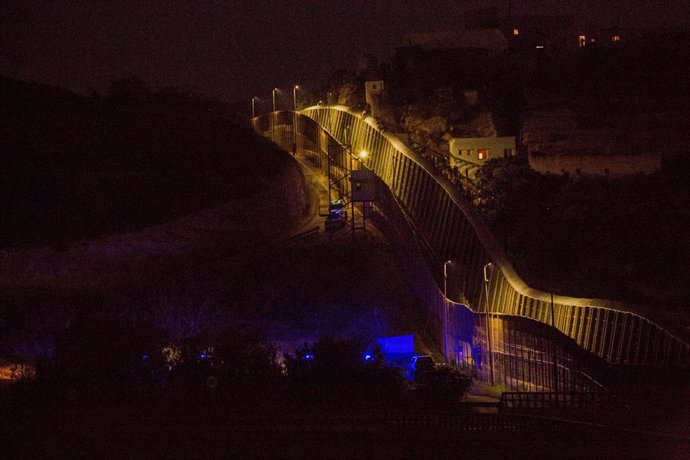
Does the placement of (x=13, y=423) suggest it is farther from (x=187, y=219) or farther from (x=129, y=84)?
(x=129, y=84)

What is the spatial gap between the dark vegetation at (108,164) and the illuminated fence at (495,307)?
8.25m

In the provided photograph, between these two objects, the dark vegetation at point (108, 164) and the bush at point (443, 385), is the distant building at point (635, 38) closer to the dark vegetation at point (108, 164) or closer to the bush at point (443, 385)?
the dark vegetation at point (108, 164)

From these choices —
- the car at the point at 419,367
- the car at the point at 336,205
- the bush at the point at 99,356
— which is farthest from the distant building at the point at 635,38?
the bush at the point at 99,356

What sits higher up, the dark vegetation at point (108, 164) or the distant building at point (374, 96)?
the distant building at point (374, 96)

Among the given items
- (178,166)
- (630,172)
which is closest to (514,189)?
(630,172)

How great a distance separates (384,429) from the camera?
20641mm

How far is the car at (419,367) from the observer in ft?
98.9

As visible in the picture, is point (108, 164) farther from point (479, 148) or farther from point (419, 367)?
point (419, 367)

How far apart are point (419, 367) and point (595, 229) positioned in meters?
29.0

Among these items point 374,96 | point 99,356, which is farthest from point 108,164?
point 99,356

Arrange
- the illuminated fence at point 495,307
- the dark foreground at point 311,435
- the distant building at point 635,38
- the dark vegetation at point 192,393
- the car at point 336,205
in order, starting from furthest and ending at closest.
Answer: the distant building at point 635,38
the car at point 336,205
the illuminated fence at point 495,307
the dark vegetation at point 192,393
the dark foreground at point 311,435

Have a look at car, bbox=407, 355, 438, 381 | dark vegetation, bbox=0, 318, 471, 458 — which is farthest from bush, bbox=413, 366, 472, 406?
car, bbox=407, 355, 438, 381

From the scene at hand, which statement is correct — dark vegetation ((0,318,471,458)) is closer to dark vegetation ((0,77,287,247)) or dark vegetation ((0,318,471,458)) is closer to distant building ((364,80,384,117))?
dark vegetation ((0,77,287,247))

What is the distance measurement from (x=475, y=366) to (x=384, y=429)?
15428mm
